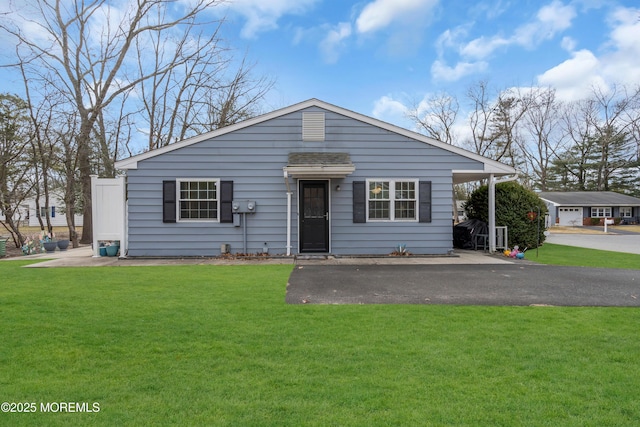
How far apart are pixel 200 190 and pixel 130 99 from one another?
11.8 metres

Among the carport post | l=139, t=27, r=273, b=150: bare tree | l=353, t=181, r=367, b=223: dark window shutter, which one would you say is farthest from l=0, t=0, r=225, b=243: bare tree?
the carport post

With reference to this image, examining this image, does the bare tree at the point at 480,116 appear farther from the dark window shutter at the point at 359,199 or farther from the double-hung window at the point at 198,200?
the double-hung window at the point at 198,200

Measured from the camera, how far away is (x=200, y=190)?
9.81 meters

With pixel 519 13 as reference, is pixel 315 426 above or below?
below

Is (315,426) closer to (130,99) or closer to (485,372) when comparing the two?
(485,372)

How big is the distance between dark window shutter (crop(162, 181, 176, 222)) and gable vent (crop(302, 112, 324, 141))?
148 inches

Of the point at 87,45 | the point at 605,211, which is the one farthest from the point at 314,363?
the point at 605,211

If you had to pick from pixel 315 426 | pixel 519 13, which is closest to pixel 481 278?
pixel 315 426

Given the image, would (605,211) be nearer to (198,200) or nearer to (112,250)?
(198,200)

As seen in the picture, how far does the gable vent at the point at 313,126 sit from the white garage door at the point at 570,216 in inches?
1301

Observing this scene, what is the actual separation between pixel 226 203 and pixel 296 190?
74.7 inches

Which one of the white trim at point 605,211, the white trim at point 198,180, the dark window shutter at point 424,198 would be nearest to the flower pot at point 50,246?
the white trim at point 198,180

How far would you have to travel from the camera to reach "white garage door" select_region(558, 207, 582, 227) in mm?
34219

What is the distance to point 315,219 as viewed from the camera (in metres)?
10.0
